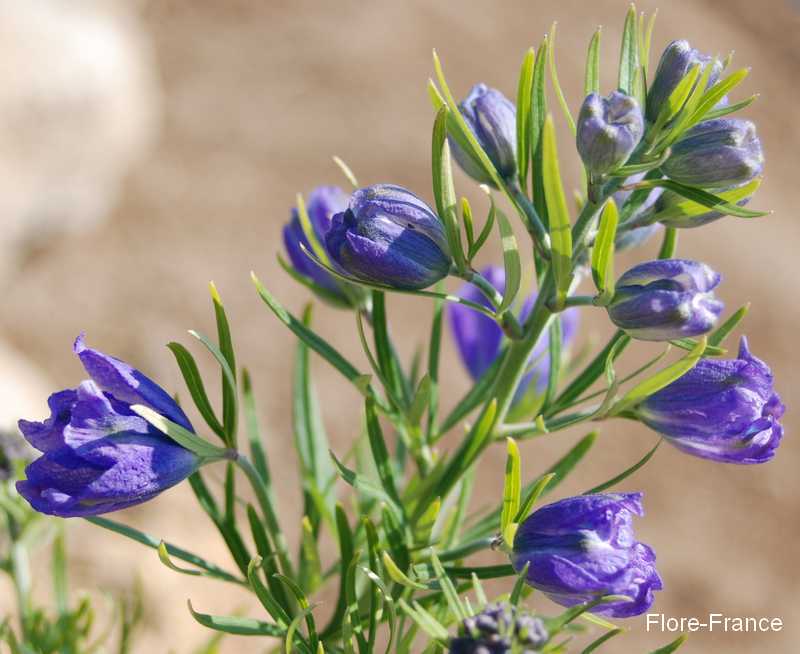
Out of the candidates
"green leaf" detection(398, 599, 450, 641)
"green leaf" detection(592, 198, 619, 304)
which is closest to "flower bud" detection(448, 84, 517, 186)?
"green leaf" detection(592, 198, 619, 304)

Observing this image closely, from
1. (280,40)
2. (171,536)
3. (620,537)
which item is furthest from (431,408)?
(280,40)

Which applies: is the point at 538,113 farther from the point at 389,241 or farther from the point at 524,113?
the point at 389,241

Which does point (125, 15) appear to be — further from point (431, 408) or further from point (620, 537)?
point (620, 537)

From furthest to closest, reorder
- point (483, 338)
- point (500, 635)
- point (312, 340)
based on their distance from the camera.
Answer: point (483, 338)
point (312, 340)
point (500, 635)

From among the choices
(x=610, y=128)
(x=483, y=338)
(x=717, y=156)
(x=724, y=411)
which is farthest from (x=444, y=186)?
(x=483, y=338)

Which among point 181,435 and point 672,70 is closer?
point 672,70

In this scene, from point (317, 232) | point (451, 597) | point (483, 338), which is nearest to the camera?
point (451, 597)

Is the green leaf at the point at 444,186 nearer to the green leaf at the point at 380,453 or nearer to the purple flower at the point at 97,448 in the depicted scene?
the green leaf at the point at 380,453
